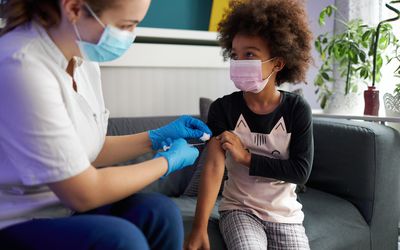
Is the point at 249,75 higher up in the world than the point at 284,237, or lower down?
higher up

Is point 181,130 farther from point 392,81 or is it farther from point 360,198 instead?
point 392,81

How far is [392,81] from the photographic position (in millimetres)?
2766

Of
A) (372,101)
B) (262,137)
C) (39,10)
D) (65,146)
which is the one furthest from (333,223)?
(39,10)

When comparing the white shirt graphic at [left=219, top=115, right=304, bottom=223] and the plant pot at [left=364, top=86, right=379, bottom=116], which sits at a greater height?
the plant pot at [left=364, top=86, right=379, bottom=116]

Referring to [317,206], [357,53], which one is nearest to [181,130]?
[317,206]

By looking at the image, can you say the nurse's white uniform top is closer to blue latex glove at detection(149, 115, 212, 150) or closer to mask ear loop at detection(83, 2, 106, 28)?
mask ear loop at detection(83, 2, 106, 28)

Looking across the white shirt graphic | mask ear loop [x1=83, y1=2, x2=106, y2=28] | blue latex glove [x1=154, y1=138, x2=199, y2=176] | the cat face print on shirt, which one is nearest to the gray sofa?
the white shirt graphic

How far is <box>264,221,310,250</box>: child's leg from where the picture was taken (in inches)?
53.4

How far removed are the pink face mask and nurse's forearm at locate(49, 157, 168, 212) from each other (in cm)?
55

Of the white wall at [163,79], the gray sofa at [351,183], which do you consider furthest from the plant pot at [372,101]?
the white wall at [163,79]

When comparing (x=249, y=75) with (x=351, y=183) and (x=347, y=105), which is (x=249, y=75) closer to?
(x=351, y=183)

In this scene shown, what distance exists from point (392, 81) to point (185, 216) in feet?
6.16

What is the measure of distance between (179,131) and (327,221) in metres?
0.75

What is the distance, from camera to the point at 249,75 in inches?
57.3
